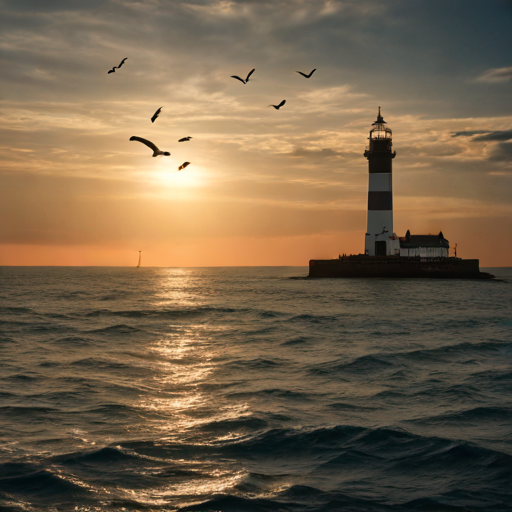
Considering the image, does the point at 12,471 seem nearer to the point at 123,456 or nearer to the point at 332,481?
the point at 123,456

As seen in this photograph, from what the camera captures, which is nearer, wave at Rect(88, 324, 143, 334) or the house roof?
wave at Rect(88, 324, 143, 334)

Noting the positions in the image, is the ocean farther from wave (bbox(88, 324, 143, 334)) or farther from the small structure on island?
the small structure on island

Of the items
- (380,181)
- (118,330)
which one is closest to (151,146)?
(118,330)

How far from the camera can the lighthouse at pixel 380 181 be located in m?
88.0

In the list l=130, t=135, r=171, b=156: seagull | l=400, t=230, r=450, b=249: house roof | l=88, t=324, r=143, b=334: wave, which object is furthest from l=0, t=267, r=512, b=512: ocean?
l=400, t=230, r=450, b=249: house roof

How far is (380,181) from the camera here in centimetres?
8788

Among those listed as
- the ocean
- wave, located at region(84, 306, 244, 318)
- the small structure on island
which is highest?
the small structure on island

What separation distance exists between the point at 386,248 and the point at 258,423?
8271 cm

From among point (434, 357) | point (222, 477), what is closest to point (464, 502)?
point (222, 477)

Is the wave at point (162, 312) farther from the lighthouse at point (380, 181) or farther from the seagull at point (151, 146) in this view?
the lighthouse at point (380, 181)

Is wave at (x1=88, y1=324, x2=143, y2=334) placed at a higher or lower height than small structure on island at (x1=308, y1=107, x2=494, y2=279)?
lower

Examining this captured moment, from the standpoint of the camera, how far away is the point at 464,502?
30.7 ft

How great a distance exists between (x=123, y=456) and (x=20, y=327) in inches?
1016

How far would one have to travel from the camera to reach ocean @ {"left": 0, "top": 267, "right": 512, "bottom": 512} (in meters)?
9.72
